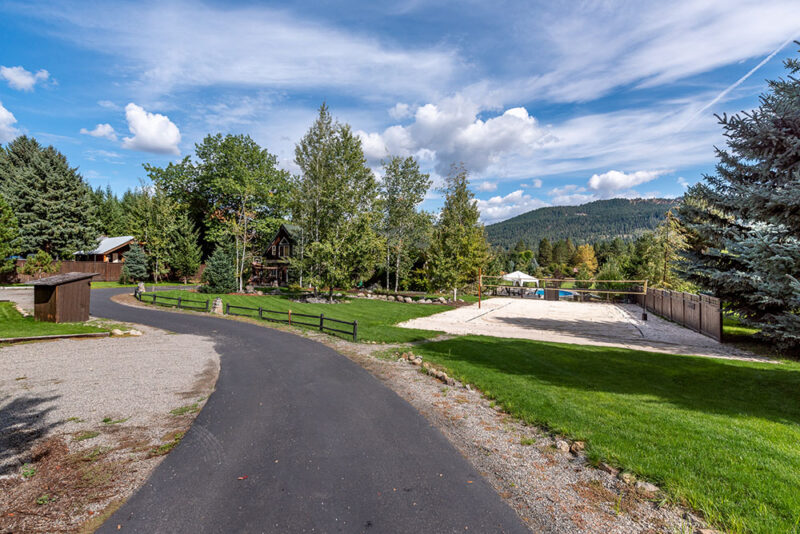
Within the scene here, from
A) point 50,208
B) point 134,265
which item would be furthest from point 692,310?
point 50,208

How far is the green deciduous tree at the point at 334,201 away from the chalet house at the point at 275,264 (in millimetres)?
20506

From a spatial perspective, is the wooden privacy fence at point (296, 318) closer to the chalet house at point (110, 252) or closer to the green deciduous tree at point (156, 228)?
the green deciduous tree at point (156, 228)

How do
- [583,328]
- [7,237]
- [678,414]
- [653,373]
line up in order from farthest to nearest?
[7,237] < [583,328] < [653,373] < [678,414]

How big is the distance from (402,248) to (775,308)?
1119 inches

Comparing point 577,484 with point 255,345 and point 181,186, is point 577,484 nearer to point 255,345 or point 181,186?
point 255,345

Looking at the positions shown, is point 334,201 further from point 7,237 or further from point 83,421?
point 7,237

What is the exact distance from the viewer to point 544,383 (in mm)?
9211

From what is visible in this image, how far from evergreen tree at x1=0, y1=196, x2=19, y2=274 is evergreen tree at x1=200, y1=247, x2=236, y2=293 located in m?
18.1

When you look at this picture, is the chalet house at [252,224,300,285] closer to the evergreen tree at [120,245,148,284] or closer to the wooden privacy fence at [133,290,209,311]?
the evergreen tree at [120,245,148,284]

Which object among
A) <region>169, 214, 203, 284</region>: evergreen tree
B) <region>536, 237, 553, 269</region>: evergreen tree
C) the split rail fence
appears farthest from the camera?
<region>536, 237, 553, 269</region>: evergreen tree

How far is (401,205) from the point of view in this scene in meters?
36.8

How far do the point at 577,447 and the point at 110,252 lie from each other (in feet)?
188

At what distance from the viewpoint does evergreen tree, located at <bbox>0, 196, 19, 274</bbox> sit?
104 ft

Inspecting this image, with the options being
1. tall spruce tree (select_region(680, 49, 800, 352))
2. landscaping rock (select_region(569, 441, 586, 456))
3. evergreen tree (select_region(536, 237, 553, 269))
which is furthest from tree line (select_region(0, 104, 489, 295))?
evergreen tree (select_region(536, 237, 553, 269))
